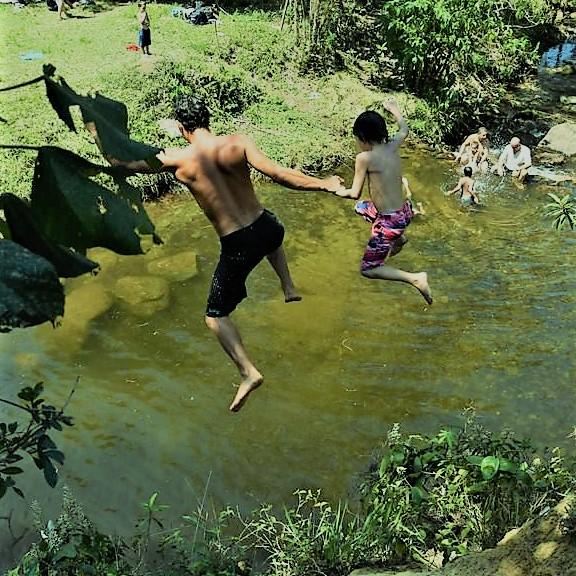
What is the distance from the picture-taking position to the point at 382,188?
14.8 ft

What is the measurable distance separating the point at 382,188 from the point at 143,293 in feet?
9.36

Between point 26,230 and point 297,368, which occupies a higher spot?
point 26,230

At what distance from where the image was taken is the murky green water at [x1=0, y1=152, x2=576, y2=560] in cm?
461

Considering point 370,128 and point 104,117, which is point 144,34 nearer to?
point 370,128

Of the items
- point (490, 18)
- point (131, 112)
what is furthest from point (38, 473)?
point (490, 18)

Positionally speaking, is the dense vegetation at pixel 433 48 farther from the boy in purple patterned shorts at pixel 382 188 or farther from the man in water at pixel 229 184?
the man in water at pixel 229 184

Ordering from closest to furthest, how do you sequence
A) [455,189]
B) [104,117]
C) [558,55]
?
[104,117] → [455,189] → [558,55]

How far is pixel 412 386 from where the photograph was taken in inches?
215

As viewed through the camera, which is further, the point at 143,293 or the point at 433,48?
the point at 433,48

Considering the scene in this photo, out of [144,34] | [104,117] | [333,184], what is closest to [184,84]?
[144,34]

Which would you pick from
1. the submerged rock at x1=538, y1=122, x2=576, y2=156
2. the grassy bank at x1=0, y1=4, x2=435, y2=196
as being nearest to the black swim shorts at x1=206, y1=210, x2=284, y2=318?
the grassy bank at x1=0, y1=4, x2=435, y2=196

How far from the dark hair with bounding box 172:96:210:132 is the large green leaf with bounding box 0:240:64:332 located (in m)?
2.41

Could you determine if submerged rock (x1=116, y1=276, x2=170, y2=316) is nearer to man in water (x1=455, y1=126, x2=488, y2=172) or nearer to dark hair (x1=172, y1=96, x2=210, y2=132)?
dark hair (x1=172, y1=96, x2=210, y2=132)

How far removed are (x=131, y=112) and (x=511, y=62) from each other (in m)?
6.61
